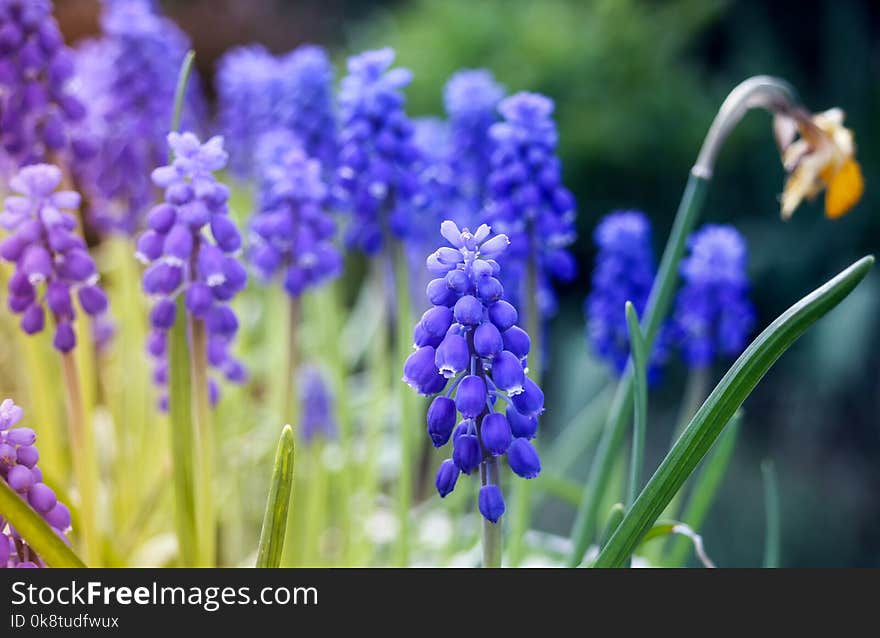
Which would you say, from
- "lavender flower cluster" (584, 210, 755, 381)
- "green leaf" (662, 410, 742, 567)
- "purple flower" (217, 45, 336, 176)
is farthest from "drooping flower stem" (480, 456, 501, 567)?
"purple flower" (217, 45, 336, 176)

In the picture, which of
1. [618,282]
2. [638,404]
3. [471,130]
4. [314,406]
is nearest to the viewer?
[638,404]

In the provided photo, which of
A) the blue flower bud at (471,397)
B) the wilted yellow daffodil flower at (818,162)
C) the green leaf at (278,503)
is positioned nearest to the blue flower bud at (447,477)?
the blue flower bud at (471,397)

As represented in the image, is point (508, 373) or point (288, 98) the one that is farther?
point (288, 98)

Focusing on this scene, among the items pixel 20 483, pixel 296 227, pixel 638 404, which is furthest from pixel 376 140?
pixel 20 483

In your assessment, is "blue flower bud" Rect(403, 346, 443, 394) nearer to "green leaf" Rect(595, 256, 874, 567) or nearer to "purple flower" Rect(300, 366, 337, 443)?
"green leaf" Rect(595, 256, 874, 567)

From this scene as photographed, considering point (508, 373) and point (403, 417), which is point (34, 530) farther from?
point (403, 417)

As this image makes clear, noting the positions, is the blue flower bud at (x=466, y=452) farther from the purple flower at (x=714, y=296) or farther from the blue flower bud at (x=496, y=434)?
the purple flower at (x=714, y=296)
